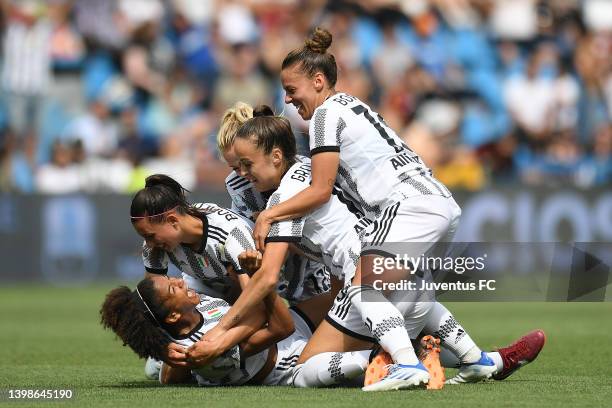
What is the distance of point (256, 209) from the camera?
809 cm

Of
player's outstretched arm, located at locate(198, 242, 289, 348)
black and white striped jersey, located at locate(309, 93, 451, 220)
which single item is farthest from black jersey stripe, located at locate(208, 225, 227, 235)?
black and white striped jersey, located at locate(309, 93, 451, 220)

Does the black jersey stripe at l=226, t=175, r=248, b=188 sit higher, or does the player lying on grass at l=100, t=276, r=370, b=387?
the black jersey stripe at l=226, t=175, r=248, b=188

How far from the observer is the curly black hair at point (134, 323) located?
673cm

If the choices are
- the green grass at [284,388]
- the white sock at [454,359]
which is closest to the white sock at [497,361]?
the white sock at [454,359]

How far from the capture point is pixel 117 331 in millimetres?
6777

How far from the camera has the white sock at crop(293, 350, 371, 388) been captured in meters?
6.86

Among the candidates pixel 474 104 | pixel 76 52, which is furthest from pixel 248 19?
pixel 474 104

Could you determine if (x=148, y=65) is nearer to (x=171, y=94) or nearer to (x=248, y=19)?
(x=171, y=94)

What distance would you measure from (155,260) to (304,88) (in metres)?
1.52

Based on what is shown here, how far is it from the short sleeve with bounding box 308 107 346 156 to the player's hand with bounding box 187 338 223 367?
4.26 ft

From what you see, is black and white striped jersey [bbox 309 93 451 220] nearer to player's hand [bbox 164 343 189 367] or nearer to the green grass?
the green grass

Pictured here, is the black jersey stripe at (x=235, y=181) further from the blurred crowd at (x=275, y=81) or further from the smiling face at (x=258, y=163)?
the blurred crowd at (x=275, y=81)

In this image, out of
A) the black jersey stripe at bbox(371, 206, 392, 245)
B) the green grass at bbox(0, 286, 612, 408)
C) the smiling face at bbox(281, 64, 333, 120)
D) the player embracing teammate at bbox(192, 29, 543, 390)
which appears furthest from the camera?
the smiling face at bbox(281, 64, 333, 120)

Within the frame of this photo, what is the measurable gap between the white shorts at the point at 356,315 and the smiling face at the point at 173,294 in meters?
0.87
